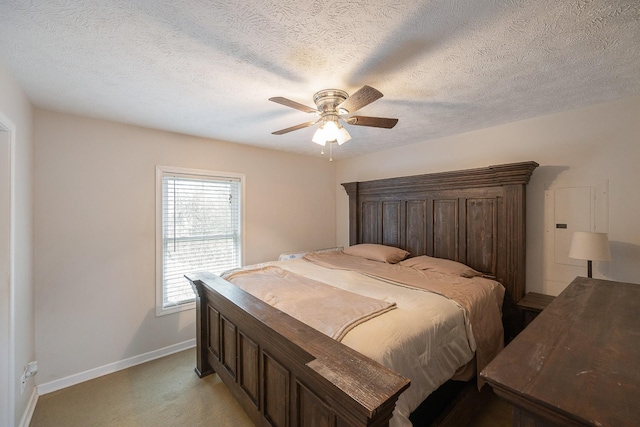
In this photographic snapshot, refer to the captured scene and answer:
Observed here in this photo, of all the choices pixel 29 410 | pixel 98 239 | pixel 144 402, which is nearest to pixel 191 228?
pixel 98 239

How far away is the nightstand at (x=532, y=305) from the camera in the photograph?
215 cm

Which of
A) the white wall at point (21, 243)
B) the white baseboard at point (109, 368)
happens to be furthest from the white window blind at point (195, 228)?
the white wall at point (21, 243)

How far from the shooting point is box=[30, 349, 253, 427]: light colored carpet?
188 cm

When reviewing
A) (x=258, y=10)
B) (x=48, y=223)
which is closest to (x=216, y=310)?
(x=48, y=223)

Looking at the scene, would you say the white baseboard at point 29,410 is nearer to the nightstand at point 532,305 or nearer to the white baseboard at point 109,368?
the white baseboard at point 109,368

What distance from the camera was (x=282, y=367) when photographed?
1.38 meters

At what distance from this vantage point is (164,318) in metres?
2.82

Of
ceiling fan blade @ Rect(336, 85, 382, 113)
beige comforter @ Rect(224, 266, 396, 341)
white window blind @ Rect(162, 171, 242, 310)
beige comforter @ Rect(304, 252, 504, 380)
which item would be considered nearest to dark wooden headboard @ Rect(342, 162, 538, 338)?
beige comforter @ Rect(304, 252, 504, 380)

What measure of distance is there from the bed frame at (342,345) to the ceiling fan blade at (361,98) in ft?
4.37

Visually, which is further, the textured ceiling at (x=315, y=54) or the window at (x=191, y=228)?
the window at (x=191, y=228)

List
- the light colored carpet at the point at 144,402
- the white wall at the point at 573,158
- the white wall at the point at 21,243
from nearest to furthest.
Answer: the white wall at the point at 21,243
the light colored carpet at the point at 144,402
the white wall at the point at 573,158

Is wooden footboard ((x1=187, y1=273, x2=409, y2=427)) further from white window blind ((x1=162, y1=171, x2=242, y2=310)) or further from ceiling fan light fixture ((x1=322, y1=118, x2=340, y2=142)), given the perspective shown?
ceiling fan light fixture ((x1=322, y1=118, x2=340, y2=142))

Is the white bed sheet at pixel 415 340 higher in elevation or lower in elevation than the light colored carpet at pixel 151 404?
higher

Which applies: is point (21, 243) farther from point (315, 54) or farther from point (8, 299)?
point (315, 54)
